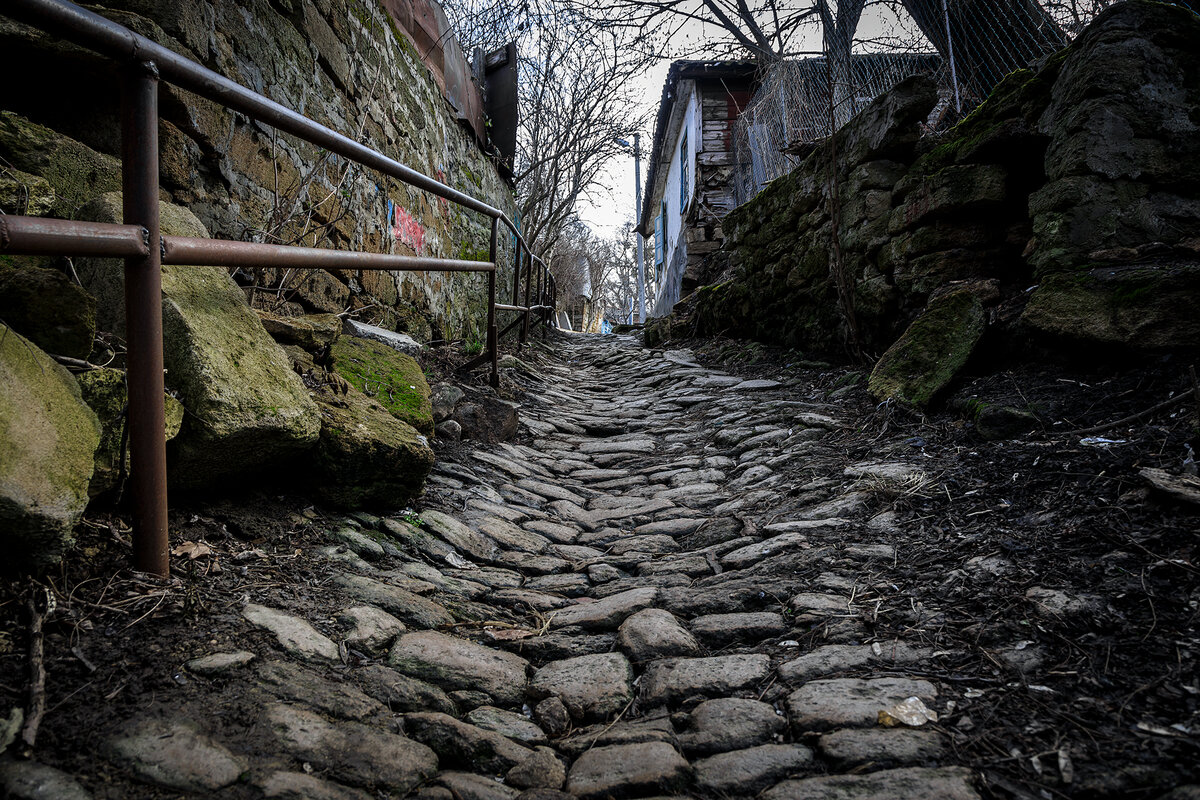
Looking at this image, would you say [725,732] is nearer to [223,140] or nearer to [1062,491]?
[1062,491]

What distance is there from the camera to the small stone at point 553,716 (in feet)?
3.59

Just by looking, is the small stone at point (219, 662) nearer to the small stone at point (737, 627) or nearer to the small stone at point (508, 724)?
the small stone at point (508, 724)

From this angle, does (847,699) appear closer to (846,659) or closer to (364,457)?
(846,659)

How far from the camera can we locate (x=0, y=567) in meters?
0.92

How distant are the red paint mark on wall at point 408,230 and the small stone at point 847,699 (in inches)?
132

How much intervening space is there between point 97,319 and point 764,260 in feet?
16.0

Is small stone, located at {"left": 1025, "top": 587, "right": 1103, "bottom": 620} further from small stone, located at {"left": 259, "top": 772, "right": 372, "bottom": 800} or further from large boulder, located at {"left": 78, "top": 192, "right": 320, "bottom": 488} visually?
large boulder, located at {"left": 78, "top": 192, "right": 320, "bottom": 488}

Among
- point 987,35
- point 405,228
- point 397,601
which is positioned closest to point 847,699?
point 397,601

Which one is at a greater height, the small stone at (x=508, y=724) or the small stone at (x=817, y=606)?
the small stone at (x=817, y=606)

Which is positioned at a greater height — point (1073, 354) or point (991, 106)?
point (991, 106)

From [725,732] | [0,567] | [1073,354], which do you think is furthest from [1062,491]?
[0,567]

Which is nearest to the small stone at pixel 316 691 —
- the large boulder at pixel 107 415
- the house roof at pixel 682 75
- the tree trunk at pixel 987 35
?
the large boulder at pixel 107 415

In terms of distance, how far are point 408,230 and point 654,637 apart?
10.7 feet

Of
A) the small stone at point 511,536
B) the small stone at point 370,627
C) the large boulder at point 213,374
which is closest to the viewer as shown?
the small stone at point 370,627
